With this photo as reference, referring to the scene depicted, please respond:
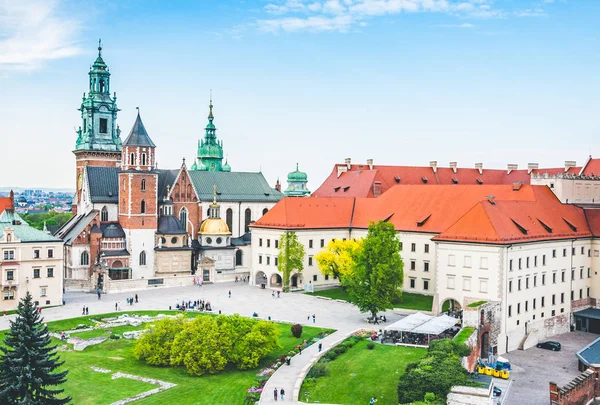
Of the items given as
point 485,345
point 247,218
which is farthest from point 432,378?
point 247,218

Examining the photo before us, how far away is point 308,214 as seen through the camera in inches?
3046

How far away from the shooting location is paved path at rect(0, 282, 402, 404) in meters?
56.2

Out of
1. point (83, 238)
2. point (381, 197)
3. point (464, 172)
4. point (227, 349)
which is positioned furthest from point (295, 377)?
point (464, 172)

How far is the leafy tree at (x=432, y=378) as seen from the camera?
35.8 meters

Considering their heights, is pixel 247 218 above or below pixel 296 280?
above

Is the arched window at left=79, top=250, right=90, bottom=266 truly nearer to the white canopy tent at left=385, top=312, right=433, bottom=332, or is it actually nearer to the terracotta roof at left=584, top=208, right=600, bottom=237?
the white canopy tent at left=385, top=312, right=433, bottom=332

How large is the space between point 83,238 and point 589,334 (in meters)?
54.4

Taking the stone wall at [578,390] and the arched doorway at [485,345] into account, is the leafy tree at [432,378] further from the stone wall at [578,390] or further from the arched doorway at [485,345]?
the arched doorway at [485,345]

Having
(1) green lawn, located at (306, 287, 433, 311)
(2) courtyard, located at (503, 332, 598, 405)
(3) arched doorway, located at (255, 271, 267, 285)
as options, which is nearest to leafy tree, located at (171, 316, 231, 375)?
(1) green lawn, located at (306, 287, 433, 311)

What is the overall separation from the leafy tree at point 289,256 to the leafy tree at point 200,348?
2759 centimetres

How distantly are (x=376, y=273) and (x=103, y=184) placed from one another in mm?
42961

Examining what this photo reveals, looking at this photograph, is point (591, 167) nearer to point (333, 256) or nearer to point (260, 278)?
point (333, 256)

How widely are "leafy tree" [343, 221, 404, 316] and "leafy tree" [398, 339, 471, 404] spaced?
54.9 feet

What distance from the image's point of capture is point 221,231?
290 ft
